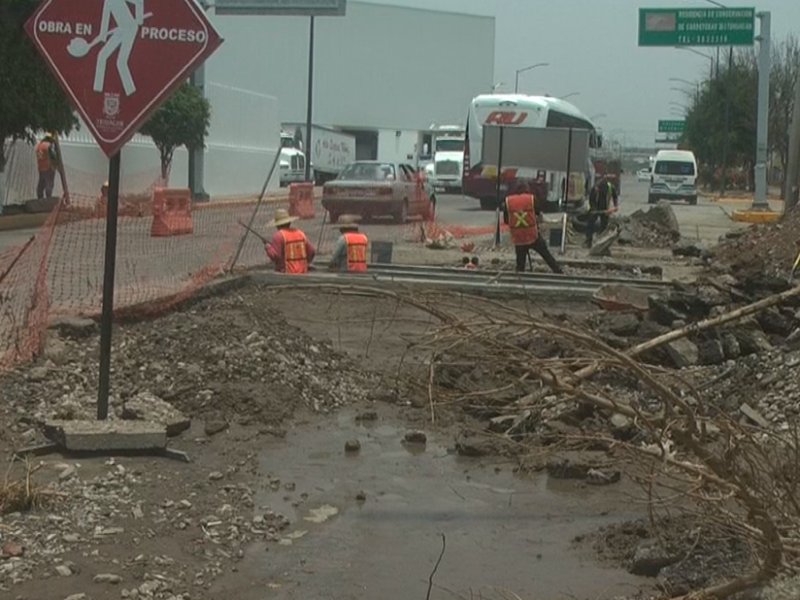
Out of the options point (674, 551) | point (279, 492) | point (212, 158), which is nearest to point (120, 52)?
point (279, 492)

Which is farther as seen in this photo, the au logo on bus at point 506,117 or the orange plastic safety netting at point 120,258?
the au logo on bus at point 506,117

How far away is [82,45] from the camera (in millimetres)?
7379

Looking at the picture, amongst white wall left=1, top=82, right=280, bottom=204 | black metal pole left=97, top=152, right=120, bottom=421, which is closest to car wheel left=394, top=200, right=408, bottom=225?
white wall left=1, top=82, right=280, bottom=204

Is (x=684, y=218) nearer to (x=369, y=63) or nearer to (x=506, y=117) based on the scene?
(x=506, y=117)

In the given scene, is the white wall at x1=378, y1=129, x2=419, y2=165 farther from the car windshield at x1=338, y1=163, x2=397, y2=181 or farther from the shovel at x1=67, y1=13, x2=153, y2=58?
the shovel at x1=67, y1=13, x2=153, y2=58

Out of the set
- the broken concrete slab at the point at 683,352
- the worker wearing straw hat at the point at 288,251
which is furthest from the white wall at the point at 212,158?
the broken concrete slab at the point at 683,352

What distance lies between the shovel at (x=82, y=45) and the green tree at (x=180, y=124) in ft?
96.2

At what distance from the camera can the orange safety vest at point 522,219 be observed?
57.6 feet

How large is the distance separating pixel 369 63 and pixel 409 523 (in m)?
84.7

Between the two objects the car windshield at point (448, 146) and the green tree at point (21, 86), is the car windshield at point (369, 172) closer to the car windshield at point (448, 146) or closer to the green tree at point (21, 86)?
the green tree at point (21, 86)

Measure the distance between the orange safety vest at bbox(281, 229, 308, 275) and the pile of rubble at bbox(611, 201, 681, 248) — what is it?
13.8m

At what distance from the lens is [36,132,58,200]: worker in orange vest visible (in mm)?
28031

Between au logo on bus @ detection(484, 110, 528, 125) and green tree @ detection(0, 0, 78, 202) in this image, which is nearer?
green tree @ detection(0, 0, 78, 202)

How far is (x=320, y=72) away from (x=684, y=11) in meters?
48.9
